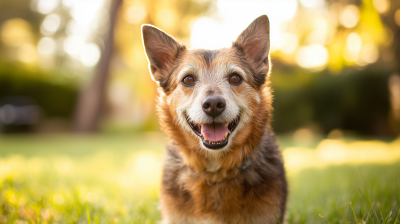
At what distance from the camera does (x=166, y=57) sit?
3301 millimetres

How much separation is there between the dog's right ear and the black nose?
3.10ft

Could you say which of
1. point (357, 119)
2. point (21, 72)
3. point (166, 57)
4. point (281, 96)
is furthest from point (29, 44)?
point (357, 119)

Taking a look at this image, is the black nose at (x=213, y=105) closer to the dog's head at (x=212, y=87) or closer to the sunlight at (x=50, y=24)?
the dog's head at (x=212, y=87)

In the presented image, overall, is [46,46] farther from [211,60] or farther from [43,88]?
[211,60]

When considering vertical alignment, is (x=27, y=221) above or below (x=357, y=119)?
above

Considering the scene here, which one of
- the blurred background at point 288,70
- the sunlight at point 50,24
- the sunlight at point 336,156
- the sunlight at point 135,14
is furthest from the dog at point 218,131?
the sunlight at point 50,24

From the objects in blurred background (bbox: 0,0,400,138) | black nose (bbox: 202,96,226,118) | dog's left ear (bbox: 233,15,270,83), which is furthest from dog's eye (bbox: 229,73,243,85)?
blurred background (bbox: 0,0,400,138)

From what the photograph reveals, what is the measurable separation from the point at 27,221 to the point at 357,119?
1609 cm

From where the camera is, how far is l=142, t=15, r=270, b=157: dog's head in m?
2.57

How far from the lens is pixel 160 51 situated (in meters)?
3.21

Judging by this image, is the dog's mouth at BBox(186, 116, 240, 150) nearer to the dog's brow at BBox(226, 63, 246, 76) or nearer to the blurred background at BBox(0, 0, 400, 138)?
the dog's brow at BBox(226, 63, 246, 76)

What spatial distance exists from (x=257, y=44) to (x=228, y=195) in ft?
6.29

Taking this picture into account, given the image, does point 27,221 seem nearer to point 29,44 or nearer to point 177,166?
point 177,166

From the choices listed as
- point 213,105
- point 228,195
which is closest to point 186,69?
point 213,105
